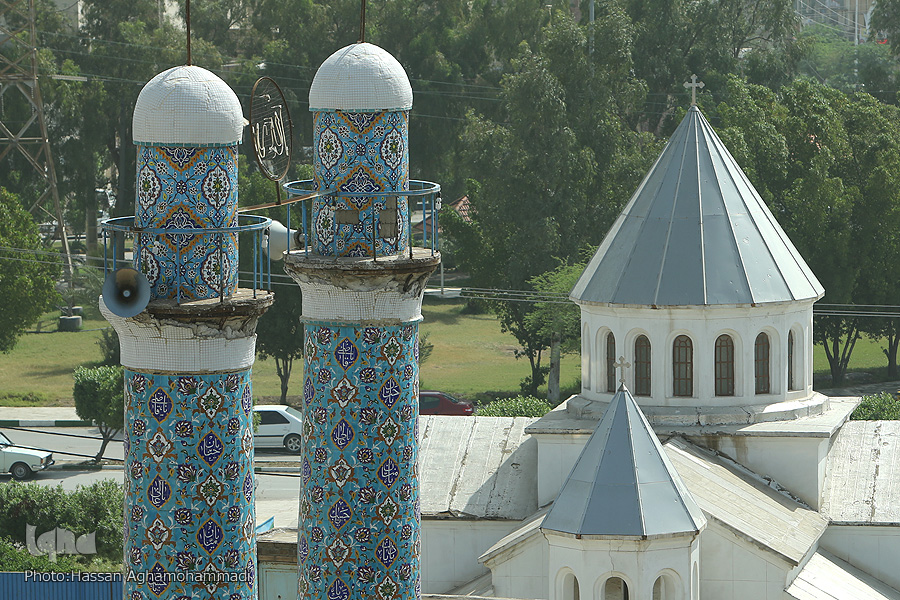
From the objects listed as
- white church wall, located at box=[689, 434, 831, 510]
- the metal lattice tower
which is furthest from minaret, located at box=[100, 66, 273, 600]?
the metal lattice tower

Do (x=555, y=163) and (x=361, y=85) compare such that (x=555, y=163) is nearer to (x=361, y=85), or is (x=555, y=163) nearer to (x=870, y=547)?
(x=870, y=547)

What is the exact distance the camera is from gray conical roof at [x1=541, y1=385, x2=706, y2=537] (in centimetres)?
1869

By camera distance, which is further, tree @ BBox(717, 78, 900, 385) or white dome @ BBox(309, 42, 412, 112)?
tree @ BBox(717, 78, 900, 385)

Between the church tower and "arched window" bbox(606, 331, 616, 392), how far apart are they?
5.16m

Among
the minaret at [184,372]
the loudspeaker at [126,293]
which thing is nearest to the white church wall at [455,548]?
the minaret at [184,372]

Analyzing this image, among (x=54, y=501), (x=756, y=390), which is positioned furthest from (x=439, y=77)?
(x=756, y=390)

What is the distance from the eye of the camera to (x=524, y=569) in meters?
21.9

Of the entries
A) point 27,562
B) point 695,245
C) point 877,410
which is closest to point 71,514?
point 27,562

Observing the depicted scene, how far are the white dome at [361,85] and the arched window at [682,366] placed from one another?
39.4 ft

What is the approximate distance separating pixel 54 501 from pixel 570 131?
20695 mm

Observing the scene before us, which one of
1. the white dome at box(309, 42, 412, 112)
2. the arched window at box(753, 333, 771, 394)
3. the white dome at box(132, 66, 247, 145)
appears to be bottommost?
the arched window at box(753, 333, 771, 394)

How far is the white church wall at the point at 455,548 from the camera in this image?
24.0 metres

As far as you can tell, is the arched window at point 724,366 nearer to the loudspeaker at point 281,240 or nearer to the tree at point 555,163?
the loudspeaker at point 281,240

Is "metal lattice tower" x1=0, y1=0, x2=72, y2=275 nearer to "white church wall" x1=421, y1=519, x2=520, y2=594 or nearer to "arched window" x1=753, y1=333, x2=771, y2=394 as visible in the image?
"white church wall" x1=421, y1=519, x2=520, y2=594
